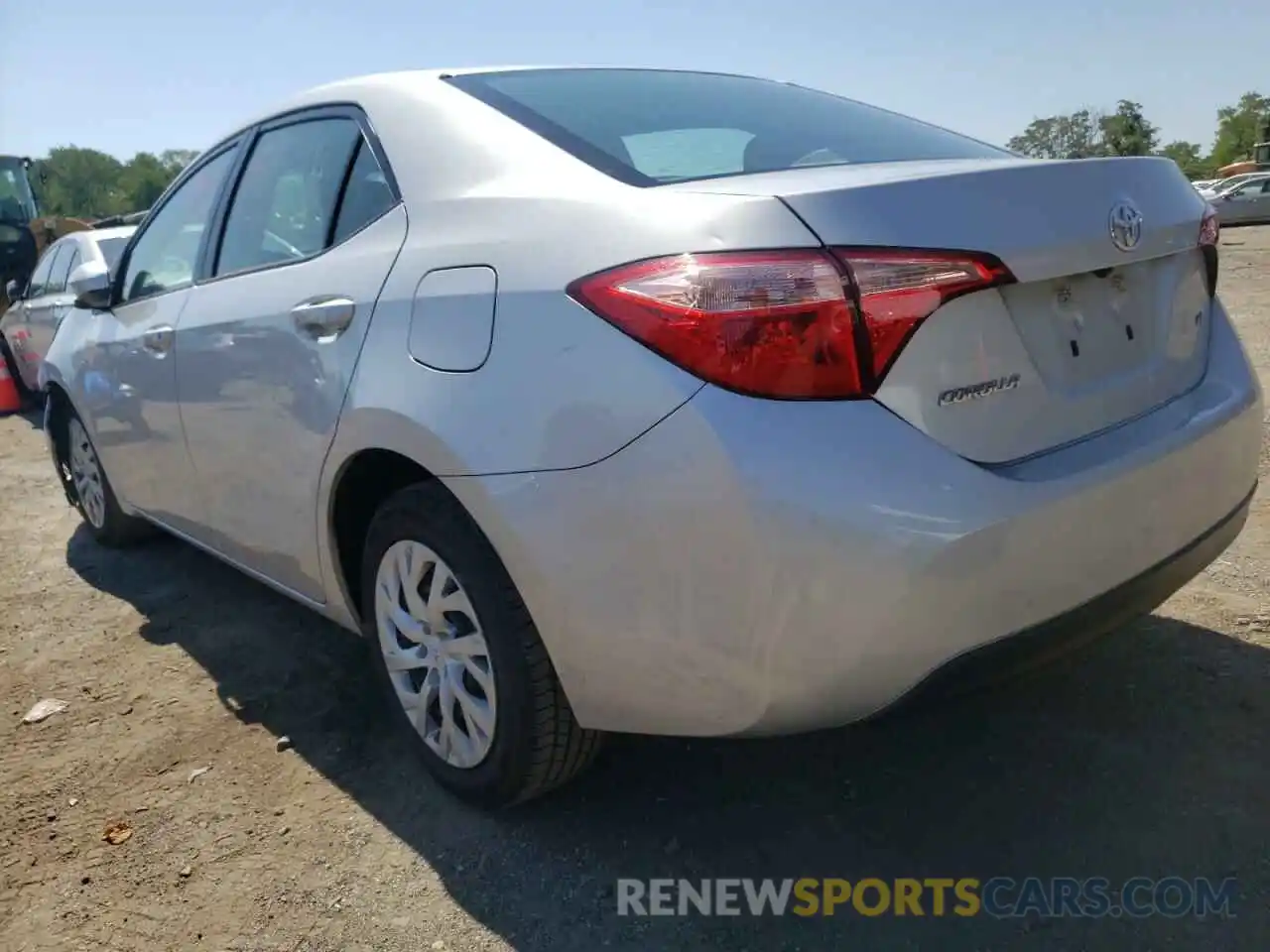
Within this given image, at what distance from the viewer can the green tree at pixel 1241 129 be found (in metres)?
72.8

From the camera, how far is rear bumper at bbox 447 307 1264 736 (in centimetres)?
165

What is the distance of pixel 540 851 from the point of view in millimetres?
2277

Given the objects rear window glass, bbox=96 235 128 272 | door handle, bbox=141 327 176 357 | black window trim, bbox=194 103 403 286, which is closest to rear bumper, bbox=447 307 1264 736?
black window trim, bbox=194 103 403 286

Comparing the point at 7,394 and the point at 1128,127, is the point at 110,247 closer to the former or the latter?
the point at 7,394

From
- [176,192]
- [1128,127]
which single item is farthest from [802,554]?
[1128,127]

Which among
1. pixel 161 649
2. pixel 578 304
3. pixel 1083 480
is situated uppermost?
pixel 578 304

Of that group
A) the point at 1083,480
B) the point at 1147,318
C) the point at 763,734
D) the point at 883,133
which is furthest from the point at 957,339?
the point at 883,133

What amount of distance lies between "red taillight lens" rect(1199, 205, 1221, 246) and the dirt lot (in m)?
1.14

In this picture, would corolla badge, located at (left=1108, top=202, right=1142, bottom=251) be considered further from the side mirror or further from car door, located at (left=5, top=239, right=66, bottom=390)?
car door, located at (left=5, top=239, right=66, bottom=390)

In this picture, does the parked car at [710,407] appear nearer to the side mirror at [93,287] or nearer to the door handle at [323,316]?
the door handle at [323,316]

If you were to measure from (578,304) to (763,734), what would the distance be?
833 millimetres

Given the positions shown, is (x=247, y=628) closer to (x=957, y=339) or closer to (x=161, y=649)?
(x=161, y=649)

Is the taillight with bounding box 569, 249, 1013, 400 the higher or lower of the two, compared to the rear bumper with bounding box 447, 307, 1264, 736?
higher

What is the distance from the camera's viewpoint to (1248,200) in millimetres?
28094
